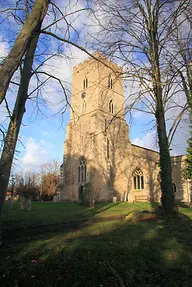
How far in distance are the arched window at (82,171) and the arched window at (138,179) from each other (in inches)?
297

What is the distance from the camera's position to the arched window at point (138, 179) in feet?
98.8

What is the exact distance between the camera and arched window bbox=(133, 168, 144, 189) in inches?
1186

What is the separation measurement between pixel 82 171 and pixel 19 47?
83.7 feet

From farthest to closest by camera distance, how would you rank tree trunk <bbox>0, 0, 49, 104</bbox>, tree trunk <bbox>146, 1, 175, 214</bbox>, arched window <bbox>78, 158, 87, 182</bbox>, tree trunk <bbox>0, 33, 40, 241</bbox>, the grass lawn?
arched window <bbox>78, 158, 87, 182</bbox> → tree trunk <bbox>146, 1, 175, 214</bbox> → tree trunk <bbox>0, 33, 40, 241</bbox> → tree trunk <bbox>0, 0, 49, 104</bbox> → the grass lawn

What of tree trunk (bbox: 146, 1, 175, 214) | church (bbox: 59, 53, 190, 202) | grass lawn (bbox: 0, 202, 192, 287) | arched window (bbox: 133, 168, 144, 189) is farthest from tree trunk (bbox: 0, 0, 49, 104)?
arched window (bbox: 133, 168, 144, 189)

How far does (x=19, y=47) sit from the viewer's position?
13.6 feet

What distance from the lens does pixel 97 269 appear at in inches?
150

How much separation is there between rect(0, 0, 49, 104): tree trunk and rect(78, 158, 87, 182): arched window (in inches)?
962

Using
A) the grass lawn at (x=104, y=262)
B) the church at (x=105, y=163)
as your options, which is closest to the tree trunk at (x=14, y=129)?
the grass lawn at (x=104, y=262)

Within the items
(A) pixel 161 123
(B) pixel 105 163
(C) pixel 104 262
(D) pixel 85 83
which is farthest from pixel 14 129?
(D) pixel 85 83

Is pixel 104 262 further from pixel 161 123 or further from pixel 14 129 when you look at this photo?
pixel 161 123

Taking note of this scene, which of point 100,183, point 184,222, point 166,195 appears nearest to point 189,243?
point 184,222

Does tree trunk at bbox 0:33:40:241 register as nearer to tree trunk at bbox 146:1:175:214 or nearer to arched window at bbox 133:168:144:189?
tree trunk at bbox 146:1:175:214

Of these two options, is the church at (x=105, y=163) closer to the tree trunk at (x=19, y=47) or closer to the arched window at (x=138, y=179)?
the arched window at (x=138, y=179)
